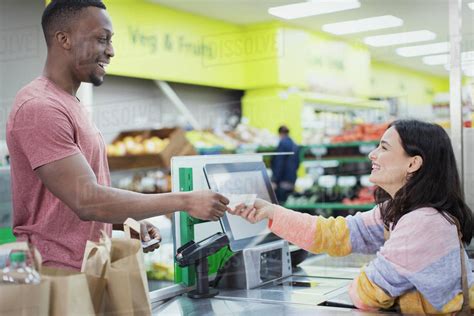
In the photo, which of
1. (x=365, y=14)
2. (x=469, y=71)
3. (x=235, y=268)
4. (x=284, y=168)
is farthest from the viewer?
(x=284, y=168)

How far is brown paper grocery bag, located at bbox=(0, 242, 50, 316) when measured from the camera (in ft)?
4.15

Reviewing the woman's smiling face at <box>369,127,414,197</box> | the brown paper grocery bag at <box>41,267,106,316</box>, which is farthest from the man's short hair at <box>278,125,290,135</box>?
the brown paper grocery bag at <box>41,267,106,316</box>

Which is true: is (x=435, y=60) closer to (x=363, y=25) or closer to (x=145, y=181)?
(x=363, y=25)

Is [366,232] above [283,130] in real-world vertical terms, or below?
below

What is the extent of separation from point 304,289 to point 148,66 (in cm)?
403

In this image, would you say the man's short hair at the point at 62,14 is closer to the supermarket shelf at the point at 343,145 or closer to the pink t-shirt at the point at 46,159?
the pink t-shirt at the point at 46,159

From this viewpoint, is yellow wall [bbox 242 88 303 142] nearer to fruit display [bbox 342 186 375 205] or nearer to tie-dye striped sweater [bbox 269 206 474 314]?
fruit display [bbox 342 186 375 205]

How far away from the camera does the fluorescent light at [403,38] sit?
4219 mm

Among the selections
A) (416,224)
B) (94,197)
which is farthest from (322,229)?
(94,197)

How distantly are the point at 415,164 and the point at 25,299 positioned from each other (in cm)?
109

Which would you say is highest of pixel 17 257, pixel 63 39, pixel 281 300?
pixel 63 39

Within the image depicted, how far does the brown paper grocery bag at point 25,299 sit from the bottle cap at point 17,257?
0.13 meters

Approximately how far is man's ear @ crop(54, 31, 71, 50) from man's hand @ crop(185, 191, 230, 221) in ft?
1.69

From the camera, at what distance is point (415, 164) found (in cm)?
178
